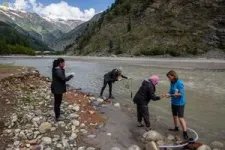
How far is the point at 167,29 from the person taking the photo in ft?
374

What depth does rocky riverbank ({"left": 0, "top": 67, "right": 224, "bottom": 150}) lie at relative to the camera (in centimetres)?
1128

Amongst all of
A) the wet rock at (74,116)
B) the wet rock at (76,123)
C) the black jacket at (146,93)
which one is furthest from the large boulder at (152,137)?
→ the wet rock at (74,116)

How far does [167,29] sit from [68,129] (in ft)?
345

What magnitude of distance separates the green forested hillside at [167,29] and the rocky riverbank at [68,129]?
289 feet

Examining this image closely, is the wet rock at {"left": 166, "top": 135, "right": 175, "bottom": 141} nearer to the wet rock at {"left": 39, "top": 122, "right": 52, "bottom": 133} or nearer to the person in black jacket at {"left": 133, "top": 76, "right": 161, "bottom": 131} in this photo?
the person in black jacket at {"left": 133, "top": 76, "right": 161, "bottom": 131}

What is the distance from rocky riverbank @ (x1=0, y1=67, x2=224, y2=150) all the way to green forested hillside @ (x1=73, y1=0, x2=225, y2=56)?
88211mm

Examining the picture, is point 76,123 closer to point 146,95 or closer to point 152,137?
point 146,95

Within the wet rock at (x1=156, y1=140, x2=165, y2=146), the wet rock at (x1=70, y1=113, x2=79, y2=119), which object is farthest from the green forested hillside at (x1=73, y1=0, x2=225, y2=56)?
the wet rock at (x1=156, y1=140, x2=165, y2=146)

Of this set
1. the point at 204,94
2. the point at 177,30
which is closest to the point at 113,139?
the point at 204,94

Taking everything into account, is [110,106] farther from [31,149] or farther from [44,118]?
[31,149]

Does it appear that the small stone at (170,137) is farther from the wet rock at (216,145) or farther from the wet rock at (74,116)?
the wet rock at (74,116)

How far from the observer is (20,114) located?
13977 mm

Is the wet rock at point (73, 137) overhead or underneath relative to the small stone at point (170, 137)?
overhead

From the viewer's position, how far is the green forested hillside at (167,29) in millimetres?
103750
